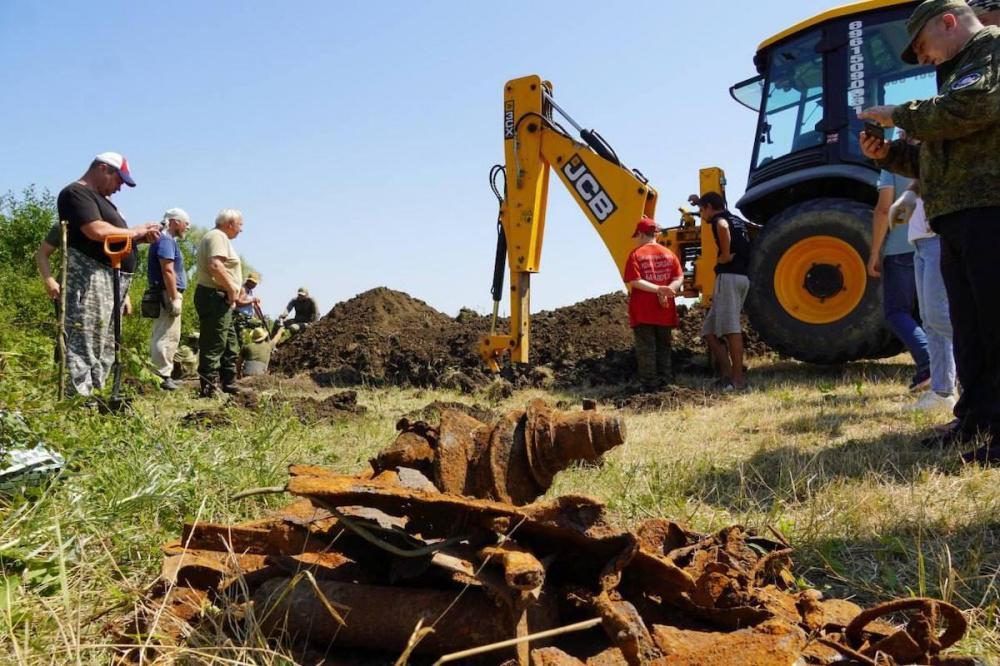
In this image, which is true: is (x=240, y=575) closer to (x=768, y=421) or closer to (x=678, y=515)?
(x=678, y=515)

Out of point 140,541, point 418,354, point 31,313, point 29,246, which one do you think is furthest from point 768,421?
point 29,246

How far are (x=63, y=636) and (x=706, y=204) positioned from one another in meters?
6.36

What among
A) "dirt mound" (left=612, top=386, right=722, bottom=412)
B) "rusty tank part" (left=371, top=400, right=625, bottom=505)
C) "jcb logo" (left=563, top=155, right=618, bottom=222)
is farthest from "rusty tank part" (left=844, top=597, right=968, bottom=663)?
"jcb logo" (left=563, top=155, right=618, bottom=222)

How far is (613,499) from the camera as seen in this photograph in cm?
318

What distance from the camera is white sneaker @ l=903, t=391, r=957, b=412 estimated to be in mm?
4574

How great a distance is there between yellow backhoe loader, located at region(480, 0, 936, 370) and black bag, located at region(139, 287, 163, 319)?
134 inches

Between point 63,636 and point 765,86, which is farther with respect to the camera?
point 765,86

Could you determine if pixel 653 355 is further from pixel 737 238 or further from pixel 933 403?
pixel 933 403

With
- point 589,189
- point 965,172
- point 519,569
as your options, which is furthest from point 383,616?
point 589,189

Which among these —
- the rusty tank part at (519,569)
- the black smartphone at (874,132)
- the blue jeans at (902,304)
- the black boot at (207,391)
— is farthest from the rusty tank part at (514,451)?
the black boot at (207,391)

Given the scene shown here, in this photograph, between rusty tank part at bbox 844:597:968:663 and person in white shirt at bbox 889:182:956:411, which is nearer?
rusty tank part at bbox 844:597:968:663

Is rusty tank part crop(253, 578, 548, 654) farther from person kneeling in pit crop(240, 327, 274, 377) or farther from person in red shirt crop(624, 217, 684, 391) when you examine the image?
person kneeling in pit crop(240, 327, 274, 377)

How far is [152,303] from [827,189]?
657 centimetres

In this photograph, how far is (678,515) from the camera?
9.71ft
